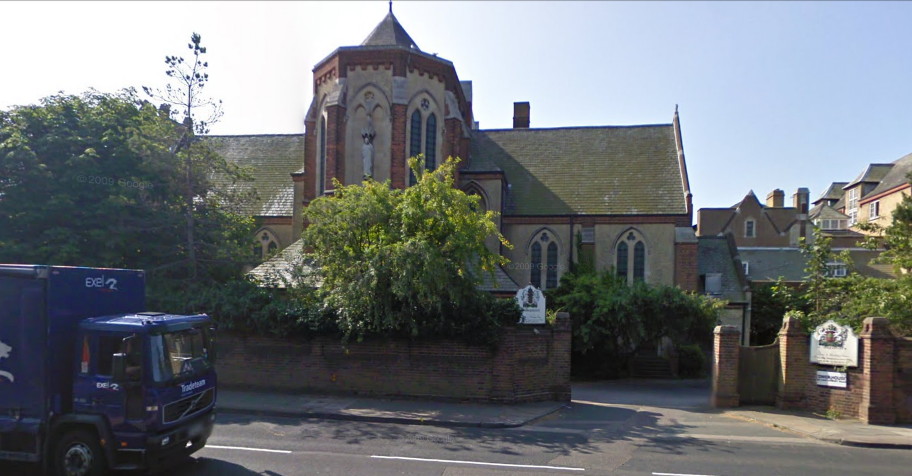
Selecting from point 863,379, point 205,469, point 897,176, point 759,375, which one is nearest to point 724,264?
point 759,375

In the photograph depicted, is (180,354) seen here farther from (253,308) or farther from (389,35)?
(389,35)

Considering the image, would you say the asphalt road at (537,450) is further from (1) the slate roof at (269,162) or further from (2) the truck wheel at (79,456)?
(1) the slate roof at (269,162)

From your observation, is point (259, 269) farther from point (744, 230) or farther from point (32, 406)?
point (744, 230)

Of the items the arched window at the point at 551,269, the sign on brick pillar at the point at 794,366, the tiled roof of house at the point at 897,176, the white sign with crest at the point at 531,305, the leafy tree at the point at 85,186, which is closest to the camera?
the sign on brick pillar at the point at 794,366

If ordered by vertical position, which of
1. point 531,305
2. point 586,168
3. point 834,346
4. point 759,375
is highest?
point 586,168

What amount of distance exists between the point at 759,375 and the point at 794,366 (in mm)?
1006

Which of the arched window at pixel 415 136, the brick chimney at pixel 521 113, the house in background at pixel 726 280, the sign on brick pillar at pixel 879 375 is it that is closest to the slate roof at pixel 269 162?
the arched window at pixel 415 136

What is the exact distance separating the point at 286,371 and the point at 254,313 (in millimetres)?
1785

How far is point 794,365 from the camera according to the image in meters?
13.8

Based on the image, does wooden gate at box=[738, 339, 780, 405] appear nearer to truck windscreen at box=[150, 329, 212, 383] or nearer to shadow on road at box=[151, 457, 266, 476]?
shadow on road at box=[151, 457, 266, 476]

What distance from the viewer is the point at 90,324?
7.66 m

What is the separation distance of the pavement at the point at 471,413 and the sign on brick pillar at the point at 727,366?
300 mm

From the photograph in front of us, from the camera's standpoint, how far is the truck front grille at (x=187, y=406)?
24.9 feet

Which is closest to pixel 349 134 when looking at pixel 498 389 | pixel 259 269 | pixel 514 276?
pixel 259 269
